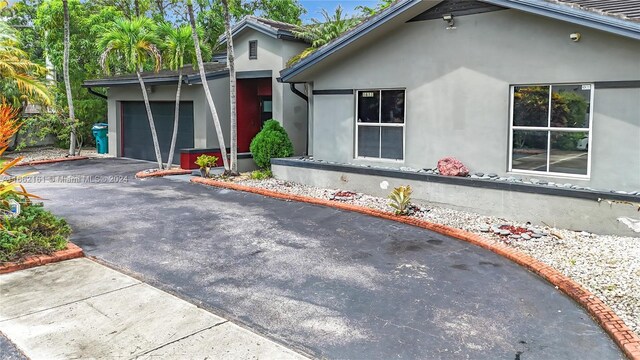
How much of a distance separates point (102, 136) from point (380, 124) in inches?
561

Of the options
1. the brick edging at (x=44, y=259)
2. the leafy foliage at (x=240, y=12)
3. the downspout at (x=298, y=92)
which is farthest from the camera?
the leafy foliage at (x=240, y=12)

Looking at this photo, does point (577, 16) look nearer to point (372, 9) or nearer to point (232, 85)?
point (232, 85)

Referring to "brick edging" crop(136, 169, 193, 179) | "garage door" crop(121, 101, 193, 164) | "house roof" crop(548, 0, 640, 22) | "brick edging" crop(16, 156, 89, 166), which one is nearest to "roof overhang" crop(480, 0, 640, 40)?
"house roof" crop(548, 0, 640, 22)

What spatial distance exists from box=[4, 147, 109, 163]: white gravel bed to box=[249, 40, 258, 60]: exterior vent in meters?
8.73

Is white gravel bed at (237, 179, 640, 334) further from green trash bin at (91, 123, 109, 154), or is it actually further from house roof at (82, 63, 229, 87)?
green trash bin at (91, 123, 109, 154)

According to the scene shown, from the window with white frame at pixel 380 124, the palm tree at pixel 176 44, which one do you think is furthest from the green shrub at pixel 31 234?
the palm tree at pixel 176 44

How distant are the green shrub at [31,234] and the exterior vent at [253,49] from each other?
31.1 feet

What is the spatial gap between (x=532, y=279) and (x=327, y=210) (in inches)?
188

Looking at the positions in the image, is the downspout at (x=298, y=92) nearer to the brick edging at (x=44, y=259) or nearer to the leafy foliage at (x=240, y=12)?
the brick edging at (x=44, y=259)

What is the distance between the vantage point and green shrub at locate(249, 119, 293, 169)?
13758 mm

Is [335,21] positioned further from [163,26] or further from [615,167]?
[615,167]

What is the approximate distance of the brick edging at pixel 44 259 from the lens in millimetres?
6332

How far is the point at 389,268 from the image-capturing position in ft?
22.2

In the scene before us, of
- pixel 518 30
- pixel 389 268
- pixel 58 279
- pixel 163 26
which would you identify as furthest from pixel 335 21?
pixel 58 279
